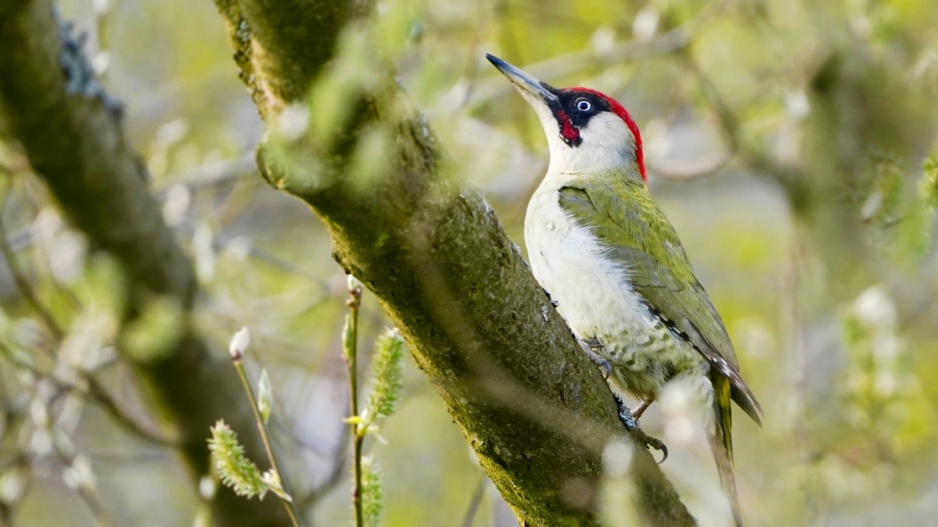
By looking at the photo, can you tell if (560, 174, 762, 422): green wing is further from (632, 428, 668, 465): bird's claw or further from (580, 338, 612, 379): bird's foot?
(632, 428, 668, 465): bird's claw

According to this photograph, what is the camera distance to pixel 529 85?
4.58 m

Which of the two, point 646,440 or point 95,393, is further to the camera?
point 95,393

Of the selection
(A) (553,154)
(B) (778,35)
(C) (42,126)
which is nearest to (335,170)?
(C) (42,126)

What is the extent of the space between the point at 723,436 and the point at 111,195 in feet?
8.00

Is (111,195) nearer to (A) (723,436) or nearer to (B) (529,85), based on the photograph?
(B) (529,85)

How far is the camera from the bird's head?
464 cm

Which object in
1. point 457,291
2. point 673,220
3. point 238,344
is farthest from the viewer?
point 673,220

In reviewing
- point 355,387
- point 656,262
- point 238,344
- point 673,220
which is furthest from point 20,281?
point 673,220

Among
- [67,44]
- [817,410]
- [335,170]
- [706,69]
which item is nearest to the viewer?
[335,170]

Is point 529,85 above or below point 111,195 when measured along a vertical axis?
above

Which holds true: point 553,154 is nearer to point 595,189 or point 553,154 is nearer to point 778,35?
point 595,189

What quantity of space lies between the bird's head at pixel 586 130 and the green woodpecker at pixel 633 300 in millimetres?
569

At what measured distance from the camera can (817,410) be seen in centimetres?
564

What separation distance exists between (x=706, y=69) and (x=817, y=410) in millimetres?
2404
